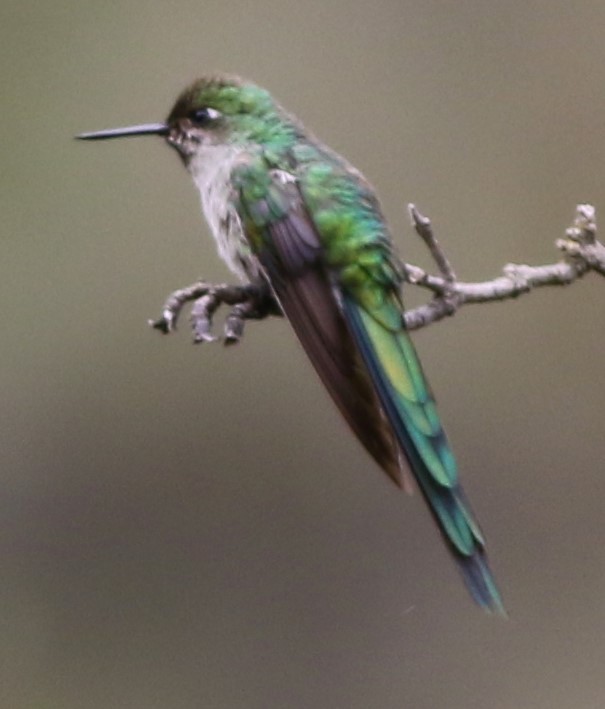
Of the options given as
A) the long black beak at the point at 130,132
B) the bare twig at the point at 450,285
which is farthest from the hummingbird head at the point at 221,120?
the bare twig at the point at 450,285

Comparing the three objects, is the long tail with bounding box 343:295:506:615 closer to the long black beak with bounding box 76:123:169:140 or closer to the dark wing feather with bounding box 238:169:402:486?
the dark wing feather with bounding box 238:169:402:486

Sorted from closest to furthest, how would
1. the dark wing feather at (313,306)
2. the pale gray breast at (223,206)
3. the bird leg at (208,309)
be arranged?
the bird leg at (208,309), the dark wing feather at (313,306), the pale gray breast at (223,206)

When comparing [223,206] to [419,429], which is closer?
[419,429]

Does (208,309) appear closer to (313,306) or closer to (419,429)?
(313,306)

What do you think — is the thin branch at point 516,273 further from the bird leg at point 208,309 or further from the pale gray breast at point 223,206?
the pale gray breast at point 223,206

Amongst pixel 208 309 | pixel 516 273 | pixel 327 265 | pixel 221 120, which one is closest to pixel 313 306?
pixel 327 265

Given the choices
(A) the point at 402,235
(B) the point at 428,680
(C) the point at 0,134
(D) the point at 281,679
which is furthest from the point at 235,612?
(C) the point at 0,134

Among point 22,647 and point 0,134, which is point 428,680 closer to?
point 22,647
